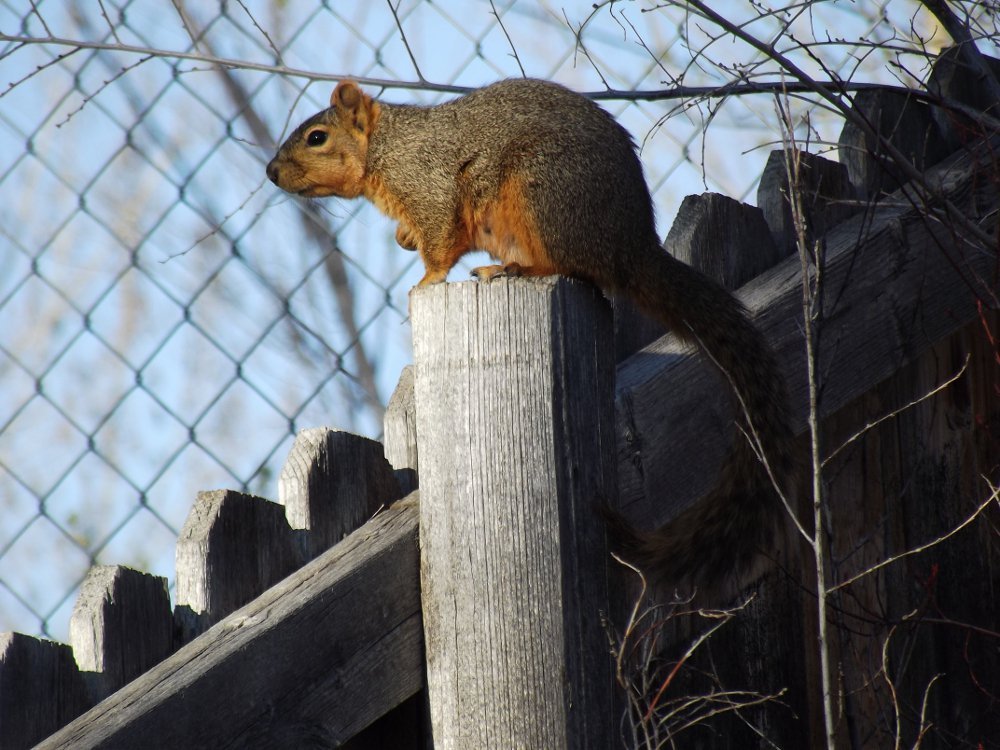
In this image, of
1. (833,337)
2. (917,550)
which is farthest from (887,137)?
(917,550)

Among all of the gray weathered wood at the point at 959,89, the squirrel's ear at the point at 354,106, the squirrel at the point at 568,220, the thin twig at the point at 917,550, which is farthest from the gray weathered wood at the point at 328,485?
the gray weathered wood at the point at 959,89

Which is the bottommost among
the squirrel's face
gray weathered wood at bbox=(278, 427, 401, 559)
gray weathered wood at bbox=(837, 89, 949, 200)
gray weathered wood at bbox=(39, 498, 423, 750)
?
gray weathered wood at bbox=(39, 498, 423, 750)

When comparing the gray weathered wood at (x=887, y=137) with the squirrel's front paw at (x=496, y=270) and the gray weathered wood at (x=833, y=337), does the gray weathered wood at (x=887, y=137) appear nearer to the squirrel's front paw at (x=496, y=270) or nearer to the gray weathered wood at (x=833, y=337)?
the gray weathered wood at (x=833, y=337)

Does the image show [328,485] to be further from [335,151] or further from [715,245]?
[335,151]

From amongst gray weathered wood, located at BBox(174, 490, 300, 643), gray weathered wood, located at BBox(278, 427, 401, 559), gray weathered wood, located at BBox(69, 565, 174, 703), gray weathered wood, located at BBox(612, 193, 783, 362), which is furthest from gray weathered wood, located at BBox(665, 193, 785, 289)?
gray weathered wood, located at BBox(69, 565, 174, 703)

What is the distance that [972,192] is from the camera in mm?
2393

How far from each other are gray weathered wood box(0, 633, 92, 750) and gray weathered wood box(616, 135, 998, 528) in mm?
Result: 778

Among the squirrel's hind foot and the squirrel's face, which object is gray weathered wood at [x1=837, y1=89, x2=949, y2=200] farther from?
the squirrel's face

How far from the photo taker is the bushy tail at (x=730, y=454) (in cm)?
162

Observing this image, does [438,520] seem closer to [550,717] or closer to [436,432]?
[436,432]

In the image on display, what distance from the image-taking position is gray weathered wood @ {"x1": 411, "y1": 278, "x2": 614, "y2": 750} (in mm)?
1481

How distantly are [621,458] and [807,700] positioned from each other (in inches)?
26.6

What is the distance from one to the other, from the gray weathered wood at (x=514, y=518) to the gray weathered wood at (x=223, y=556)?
197 mm

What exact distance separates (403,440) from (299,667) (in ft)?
1.23
